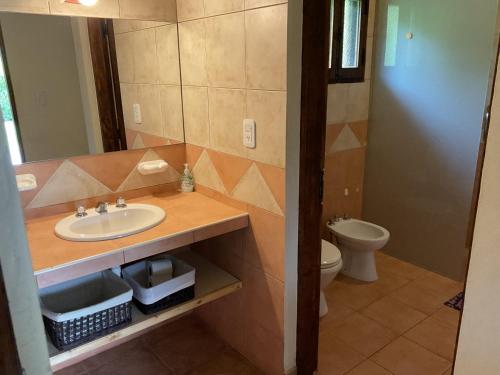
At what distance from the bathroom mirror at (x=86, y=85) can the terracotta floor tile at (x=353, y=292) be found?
1.49m

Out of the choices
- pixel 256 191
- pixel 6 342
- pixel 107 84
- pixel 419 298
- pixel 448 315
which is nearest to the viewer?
pixel 6 342

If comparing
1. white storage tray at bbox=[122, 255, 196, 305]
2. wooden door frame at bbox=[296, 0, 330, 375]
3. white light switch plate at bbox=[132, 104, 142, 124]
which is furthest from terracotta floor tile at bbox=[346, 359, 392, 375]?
white light switch plate at bbox=[132, 104, 142, 124]

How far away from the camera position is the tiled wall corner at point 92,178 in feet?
5.90

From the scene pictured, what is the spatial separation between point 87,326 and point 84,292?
0.33 metres

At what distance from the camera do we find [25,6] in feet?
5.39

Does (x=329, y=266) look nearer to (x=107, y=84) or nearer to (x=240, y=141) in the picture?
(x=240, y=141)

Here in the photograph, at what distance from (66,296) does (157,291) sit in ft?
1.50

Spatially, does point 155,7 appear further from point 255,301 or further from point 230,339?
point 230,339

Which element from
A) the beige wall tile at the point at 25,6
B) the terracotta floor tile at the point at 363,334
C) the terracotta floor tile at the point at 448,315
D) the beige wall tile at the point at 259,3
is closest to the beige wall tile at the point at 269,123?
the beige wall tile at the point at 259,3

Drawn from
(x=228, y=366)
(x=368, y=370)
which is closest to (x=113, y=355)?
(x=228, y=366)

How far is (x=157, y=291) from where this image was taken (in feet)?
5.66

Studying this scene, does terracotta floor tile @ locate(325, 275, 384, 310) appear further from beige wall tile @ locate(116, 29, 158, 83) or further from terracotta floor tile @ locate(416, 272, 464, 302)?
beige wall tile @ locate(116, 29, 158, 83)

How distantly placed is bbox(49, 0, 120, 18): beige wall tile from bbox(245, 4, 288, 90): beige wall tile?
0.70 metres

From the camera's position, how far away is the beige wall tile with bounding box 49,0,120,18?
171 centimetres
